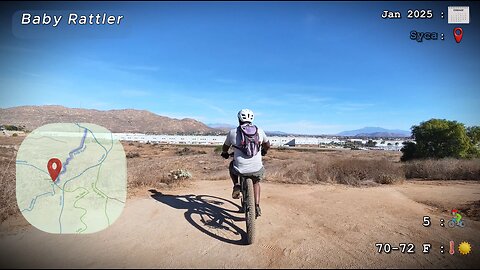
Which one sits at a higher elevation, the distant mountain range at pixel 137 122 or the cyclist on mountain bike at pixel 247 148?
the distant mountain range at pixel 137 122

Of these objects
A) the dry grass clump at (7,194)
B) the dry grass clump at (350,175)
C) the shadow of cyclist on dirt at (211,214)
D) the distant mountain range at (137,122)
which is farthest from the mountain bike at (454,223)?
the distant mountain range at (137,122)

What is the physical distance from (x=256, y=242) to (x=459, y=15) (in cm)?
574

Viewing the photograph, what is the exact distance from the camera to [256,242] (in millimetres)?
3971

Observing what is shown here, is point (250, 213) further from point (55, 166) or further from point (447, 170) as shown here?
point (447, 170)

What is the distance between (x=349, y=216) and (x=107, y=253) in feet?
13.8

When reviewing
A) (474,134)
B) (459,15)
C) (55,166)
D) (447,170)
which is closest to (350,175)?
(447,170)

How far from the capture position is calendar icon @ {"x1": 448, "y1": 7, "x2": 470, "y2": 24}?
520 centimetres

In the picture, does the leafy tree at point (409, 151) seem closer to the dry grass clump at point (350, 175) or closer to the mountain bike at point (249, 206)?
the dry grass clump at point (350, 175)

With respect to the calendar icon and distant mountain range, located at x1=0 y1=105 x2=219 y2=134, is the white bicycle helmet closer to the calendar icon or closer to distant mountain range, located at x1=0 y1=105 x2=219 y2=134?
the calendar icon

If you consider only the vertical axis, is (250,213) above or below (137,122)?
below

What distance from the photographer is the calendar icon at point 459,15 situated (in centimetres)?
520

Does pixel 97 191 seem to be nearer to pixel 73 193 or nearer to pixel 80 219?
pixel 73 193

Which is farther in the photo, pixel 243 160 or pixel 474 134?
pixel 474 134

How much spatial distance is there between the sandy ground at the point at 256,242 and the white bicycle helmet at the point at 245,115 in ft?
6.03
